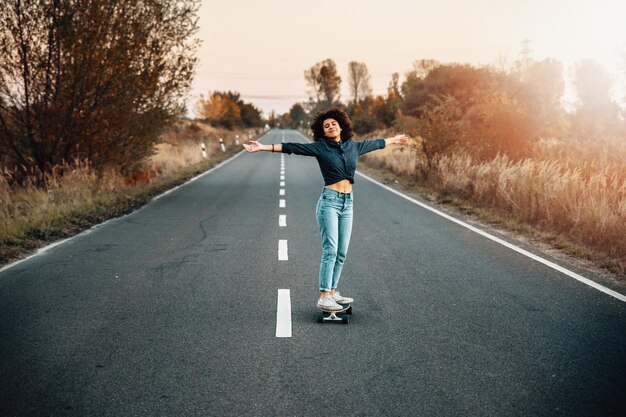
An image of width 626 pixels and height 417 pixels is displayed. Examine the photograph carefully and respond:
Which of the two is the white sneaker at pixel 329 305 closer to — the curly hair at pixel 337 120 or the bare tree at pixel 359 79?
the curly hair at pixel 337 120

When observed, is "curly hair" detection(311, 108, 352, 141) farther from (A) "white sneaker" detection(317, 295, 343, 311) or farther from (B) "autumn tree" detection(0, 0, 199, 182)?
(B) "autumn tree" detection(0, 0, 199, 182)

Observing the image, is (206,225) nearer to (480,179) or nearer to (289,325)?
(289,325)

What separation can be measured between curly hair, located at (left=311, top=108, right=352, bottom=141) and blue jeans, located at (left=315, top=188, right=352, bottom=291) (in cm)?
55

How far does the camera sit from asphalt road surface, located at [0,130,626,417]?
3281 millimetres

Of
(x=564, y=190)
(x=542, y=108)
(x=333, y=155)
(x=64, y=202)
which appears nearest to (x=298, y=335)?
(x=333, y=155)

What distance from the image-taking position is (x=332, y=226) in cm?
482

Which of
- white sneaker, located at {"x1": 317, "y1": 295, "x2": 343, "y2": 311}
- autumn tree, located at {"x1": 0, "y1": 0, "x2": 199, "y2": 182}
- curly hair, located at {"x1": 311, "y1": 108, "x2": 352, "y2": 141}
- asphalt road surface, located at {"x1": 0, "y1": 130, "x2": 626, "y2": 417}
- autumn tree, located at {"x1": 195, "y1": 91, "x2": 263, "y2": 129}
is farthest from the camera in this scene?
autumn tree, located at {"x1": 195, "y1": 91, "x2": 263, "y2": 129}

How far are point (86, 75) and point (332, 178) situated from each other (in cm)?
1009

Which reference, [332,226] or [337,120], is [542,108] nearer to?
[337,120]

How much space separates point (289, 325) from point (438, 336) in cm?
130

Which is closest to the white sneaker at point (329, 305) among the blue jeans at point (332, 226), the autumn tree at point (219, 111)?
the blue jeans at point (332, 226)

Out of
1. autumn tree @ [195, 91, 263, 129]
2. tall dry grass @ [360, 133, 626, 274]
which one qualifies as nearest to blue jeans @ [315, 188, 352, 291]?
tall dry grass @ [360, 133, 626, 274]

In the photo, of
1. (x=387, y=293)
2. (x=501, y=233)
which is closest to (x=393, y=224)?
(x=501, y=233)

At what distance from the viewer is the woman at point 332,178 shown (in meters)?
4.75
